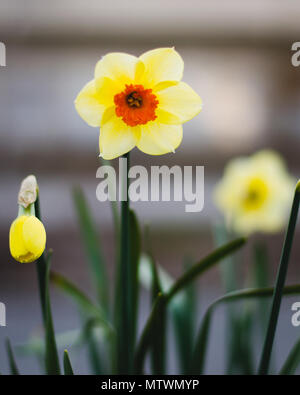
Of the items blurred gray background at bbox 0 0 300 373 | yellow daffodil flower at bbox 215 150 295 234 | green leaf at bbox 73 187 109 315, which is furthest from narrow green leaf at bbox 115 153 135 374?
blurred gray background at bbox 0 0 300 373

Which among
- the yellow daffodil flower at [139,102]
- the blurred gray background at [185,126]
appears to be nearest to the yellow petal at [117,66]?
the yellow daffodil flower at [139,102]

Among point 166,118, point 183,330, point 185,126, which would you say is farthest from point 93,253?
point 185,126

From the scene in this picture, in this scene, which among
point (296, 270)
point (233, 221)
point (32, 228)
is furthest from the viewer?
point (296, 270)

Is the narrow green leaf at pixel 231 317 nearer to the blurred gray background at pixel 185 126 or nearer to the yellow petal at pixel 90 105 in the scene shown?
the yellow petal at pixel 90 105

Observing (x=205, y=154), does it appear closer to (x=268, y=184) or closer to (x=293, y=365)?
(x=268, y=184)

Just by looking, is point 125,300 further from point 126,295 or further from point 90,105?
point 90,105

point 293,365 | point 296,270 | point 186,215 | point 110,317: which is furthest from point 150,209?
point 293,365
